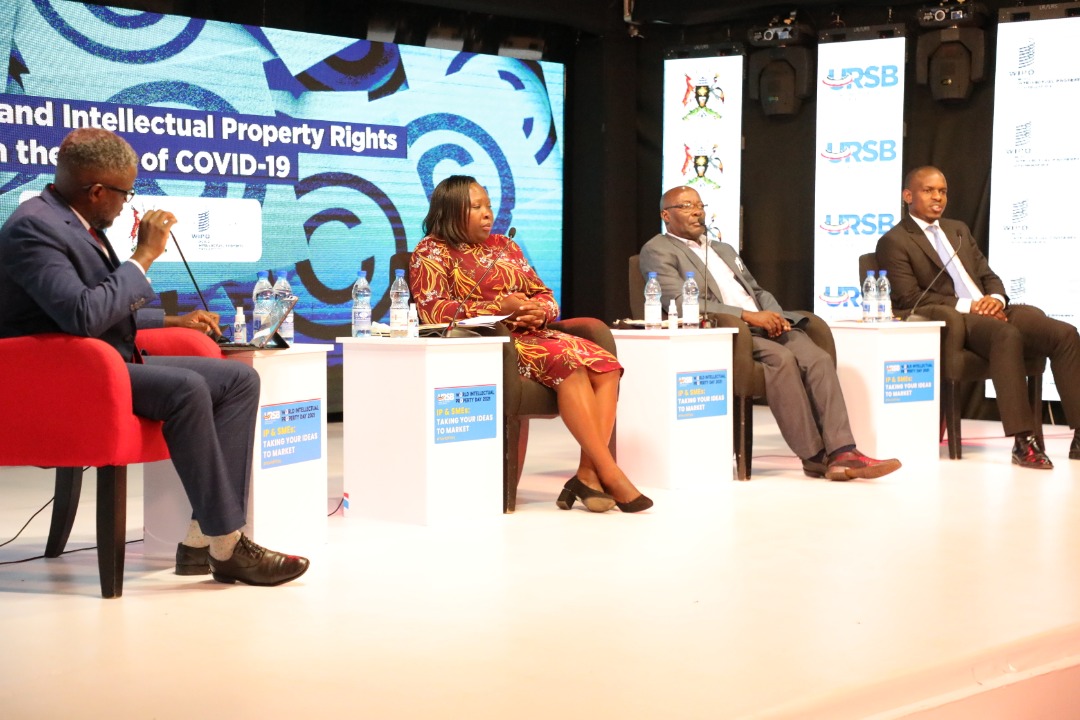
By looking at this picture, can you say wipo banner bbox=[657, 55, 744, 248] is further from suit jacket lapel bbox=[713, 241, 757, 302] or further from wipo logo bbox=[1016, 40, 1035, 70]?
suit jacket lapel bbox=[713, 241, 757, 302]

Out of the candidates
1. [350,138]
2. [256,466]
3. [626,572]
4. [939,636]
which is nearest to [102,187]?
[256,466]

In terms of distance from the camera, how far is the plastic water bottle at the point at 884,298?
551 cm

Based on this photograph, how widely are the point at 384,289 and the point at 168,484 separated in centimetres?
389

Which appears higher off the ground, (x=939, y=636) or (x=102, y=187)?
(x=102, y=187)

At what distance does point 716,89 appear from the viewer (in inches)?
310

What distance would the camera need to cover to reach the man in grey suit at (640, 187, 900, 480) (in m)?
4.84

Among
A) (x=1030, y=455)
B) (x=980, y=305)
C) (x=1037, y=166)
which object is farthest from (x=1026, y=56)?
(x=1030, y=455)

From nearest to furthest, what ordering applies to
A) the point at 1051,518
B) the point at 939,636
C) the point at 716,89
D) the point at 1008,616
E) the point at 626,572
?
the point at 939,636 < the point at 1008,616 < the point at 626,572 < the point at 1051,518 < the point at 716,89

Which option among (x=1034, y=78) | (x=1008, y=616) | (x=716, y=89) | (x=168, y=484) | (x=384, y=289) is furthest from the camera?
(x=716, y=89)

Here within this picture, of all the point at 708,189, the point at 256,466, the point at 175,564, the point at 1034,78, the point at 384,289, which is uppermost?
the point at 1034,78

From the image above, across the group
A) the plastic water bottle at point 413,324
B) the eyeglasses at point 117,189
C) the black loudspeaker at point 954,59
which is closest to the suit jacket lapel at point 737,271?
the plastic water bottle at point 413,324

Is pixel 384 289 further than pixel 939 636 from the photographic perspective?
Yes

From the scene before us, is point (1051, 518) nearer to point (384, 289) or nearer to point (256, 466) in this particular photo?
point (256, 466)

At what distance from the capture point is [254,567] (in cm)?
310
